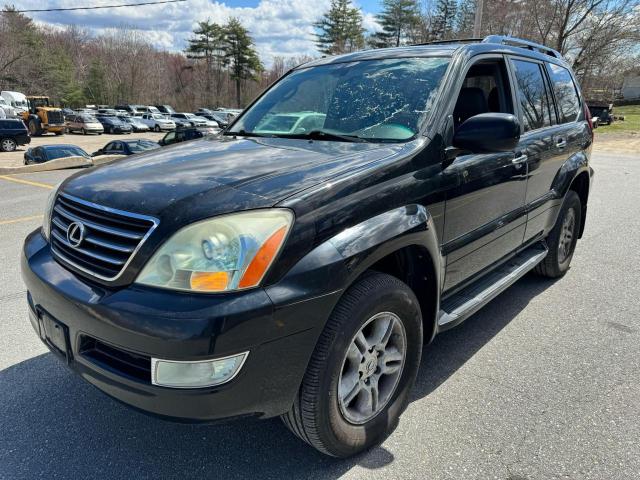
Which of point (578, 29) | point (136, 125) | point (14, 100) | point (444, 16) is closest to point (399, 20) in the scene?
point (444, 16)

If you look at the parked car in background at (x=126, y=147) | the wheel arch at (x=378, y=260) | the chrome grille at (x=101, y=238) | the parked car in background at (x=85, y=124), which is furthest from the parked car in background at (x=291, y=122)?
the parked car in background at (x=85, y=124)

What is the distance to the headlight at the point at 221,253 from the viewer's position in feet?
5.81

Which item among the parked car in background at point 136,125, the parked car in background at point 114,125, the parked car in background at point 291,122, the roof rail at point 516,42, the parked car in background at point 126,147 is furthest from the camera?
the parked car in background at point 136,125

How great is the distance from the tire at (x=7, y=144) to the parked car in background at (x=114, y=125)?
18.2 metres

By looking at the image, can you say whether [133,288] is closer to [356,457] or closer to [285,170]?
[285,170]

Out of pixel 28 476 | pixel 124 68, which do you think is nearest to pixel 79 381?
pixel 28 476

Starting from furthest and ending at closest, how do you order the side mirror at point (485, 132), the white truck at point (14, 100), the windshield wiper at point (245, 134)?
the white truck at point (14, 100) → the windshield wiper at point (245, 134) → the side mirror at point (485, 132)

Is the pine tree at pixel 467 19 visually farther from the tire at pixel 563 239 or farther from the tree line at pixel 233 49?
the tire at pixel 563 239

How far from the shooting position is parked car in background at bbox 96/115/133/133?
44938 millimetres

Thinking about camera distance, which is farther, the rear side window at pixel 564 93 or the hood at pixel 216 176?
the rear side window at pixel 564 93

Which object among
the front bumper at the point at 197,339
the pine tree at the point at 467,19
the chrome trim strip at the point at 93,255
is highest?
→ the pine tree at the point at 467,19

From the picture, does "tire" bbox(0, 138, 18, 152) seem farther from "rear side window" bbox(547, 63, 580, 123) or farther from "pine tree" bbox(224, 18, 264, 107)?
"pine tree" bbox(224, 18, 264, 107)

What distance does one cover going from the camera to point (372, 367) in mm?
2291

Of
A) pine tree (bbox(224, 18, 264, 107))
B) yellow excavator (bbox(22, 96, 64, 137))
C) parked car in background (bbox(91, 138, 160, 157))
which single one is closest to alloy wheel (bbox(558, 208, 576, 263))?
parked car in background (bbox(91, 138, 160, 157))
